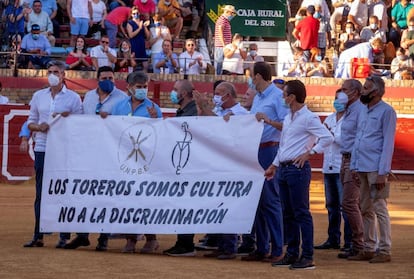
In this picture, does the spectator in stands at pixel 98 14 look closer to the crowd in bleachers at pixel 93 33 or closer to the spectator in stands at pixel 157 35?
the crowd in bleachers at pixel 93 33

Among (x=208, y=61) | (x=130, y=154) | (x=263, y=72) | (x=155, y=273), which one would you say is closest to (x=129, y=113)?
(x=130, y=154)

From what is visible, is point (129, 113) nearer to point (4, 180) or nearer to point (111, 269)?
point (111, 269)

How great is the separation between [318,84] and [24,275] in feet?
44.1

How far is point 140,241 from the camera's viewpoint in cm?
1415

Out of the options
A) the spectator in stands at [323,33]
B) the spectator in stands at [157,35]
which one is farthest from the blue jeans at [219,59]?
the spectator in stands at [323,33]

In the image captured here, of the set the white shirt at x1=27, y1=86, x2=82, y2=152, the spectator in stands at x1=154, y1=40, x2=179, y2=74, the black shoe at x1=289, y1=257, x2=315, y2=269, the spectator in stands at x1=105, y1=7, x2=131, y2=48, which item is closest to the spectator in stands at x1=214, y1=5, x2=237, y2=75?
the spectator in stands at x1=154, y1=40, x2=179, y2=74

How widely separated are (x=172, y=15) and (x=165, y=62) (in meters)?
1.80

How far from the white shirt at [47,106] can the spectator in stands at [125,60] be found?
1000 centimetres

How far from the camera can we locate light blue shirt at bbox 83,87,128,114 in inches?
510

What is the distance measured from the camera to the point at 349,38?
81.7 ft

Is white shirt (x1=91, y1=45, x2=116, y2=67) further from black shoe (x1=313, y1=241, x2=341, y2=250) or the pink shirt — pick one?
black shoe (x1=313, y1=241, x2=341, y2=250)

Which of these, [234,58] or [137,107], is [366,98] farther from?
[234,58]

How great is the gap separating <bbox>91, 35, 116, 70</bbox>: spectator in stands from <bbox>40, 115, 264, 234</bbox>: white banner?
394 inches

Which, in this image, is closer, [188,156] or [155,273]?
[155,273]
